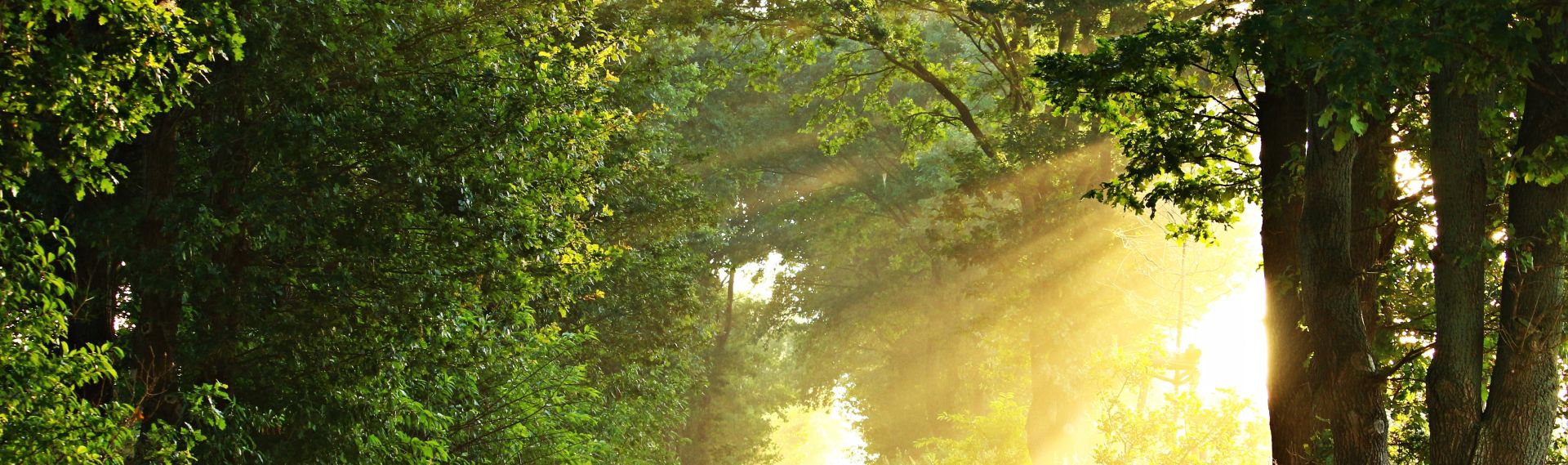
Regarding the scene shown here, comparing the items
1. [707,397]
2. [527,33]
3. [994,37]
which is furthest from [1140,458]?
[527,33]

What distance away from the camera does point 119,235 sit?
32.0 ft

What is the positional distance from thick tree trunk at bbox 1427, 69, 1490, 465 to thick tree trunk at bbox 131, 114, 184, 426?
888 cm

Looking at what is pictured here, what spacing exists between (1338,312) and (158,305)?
355 inches

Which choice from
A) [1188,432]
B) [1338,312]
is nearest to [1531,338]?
[1338,312]

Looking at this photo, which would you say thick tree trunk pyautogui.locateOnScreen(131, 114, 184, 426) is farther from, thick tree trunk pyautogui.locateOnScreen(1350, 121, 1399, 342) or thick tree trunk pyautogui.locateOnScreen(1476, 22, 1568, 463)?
thick tree trunk pyautogui.locateOnScreen(1476, 22, 1568, 463)

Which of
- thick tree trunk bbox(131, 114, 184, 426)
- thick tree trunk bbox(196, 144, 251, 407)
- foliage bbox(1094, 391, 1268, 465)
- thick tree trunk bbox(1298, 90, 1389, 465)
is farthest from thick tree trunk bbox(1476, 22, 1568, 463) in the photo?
foliage bbox(1094, 391, 1268, 465)

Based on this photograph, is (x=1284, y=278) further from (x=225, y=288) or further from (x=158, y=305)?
(x=158, y=305)

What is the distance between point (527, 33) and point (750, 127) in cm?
2554

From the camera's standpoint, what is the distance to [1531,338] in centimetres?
792

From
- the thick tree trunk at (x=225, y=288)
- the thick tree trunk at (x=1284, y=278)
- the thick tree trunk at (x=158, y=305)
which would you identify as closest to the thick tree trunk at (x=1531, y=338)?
the thick tree trunk at (x=1284, y=278)

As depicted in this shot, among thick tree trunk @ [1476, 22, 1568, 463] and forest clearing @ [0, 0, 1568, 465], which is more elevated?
forest clearing @ [0, 0, 1568, 465]

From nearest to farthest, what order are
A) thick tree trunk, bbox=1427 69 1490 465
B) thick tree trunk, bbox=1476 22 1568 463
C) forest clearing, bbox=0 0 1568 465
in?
forest clearing, bbox=0 0 1568 465, thick tree trunk, bbox=1476 22 1568 463, thick tree trunk, bbox=1427 69 1490 465

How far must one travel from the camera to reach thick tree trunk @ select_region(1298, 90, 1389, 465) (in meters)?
9.04

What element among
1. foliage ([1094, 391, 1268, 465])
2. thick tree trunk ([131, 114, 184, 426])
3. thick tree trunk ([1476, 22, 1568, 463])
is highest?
foliage ([1094, 391, 1268, 465])
